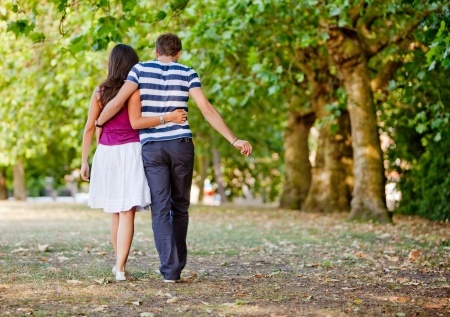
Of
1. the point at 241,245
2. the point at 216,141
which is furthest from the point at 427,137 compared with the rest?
the point at 216,141

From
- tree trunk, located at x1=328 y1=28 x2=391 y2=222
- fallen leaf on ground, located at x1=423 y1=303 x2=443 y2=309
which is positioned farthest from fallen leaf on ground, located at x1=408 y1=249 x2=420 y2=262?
tree trunk, located at x1=328 y1=28 x2=391 y2=222

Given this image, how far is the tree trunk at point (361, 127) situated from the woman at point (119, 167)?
1043 cm

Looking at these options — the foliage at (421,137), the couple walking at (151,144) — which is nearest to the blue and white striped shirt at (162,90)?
the couple walking at (151,144)

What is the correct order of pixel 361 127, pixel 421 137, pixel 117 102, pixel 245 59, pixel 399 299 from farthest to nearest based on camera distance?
pixel 421 137 → pixel 245 59 → pixel 361 127 → pixel 117 102 → pixel 399 299

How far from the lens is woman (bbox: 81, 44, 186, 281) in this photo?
746cm

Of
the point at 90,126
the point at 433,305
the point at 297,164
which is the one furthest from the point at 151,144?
the point at 297,164

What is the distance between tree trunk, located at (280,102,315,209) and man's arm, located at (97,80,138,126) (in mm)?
19573

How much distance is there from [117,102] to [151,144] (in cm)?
48

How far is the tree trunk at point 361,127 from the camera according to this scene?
17.5m

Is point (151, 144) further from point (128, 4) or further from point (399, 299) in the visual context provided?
point (128, 4)

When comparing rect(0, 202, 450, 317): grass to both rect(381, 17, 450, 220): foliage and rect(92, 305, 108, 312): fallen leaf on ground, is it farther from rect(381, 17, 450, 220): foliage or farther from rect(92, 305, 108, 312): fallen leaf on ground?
rect(381, 17, 450, 220): foliage

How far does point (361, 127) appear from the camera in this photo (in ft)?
58.5

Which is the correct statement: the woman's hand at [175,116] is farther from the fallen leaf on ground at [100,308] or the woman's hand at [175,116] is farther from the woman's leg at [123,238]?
the fallen leaf on ground at [100,308]

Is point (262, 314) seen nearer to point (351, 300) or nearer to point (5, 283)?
point (351, 300)
